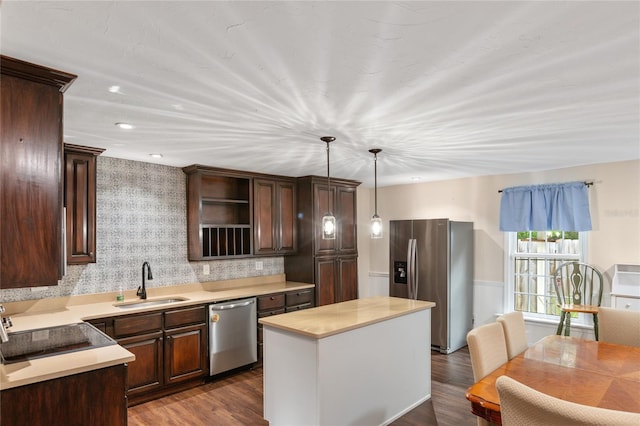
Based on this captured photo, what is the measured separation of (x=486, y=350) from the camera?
90.9 inches

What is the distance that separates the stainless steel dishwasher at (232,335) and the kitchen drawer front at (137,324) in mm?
545

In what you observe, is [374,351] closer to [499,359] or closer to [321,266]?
[499,359]

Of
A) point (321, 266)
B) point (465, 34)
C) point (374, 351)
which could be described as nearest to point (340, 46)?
point (465, 34)

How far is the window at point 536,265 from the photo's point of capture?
4.81m

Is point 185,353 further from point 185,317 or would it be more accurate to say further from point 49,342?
point 49,342

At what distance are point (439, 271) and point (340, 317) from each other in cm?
238

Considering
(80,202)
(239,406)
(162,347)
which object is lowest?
(239,406)

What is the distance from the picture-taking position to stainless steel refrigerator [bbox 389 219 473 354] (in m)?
4.94

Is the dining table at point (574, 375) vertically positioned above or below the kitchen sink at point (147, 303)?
below

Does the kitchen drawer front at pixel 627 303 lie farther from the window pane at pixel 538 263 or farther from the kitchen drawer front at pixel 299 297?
the kitchen drawer front at pixel 299 297

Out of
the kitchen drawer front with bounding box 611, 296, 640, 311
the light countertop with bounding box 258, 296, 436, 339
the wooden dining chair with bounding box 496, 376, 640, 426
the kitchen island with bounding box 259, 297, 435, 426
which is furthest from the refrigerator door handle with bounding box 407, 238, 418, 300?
the wooden dining chair with bounding box 496, 376, 640, 426

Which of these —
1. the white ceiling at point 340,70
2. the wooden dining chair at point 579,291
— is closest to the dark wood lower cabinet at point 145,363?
the white ceiling at point 340,70

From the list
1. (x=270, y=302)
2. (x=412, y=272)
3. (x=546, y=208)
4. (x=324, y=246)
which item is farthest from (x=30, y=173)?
(x=546, y=208)

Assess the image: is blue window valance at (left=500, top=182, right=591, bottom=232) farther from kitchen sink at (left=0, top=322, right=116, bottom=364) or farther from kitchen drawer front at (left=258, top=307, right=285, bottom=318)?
kitchen sink at (left=0, top=322, right=116, bottom=364)
